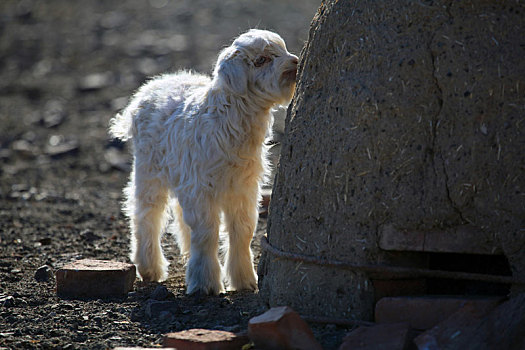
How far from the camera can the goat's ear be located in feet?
19.4

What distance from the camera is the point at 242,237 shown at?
6602 millimetres

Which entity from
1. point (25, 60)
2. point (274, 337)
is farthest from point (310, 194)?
point (25, 60)

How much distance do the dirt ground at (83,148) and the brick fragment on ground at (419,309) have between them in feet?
1.27

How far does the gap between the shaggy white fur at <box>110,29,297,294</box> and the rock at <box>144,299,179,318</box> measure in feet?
1.60

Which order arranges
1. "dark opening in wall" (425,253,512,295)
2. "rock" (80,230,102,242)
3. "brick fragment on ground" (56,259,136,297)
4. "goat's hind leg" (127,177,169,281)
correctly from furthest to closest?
"rock" (80,230,102,242), "goat's hind leg" (127,177,169,281), "brick fragment on ground" (56,259,136,297), "dark opening in wall" (425,253,512,295)

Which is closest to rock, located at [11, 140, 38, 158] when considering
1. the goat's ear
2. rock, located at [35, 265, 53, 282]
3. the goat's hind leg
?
the goat's hind leg

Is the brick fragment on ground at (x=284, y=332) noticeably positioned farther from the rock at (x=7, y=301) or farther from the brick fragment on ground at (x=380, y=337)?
the rock at (x=7, y=301)

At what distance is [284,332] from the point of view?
4242 mm

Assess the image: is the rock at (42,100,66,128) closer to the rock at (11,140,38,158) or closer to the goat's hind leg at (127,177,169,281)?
the rock at (11,140,38,158)

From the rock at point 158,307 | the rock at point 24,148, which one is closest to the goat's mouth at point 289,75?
the rock at point 158,307

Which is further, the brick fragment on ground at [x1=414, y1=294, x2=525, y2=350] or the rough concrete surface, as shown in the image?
the rough concrete surface

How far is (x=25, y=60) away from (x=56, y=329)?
60.2ft

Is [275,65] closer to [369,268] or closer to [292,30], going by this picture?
[369,268]

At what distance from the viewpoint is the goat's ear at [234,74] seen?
19.4ft
